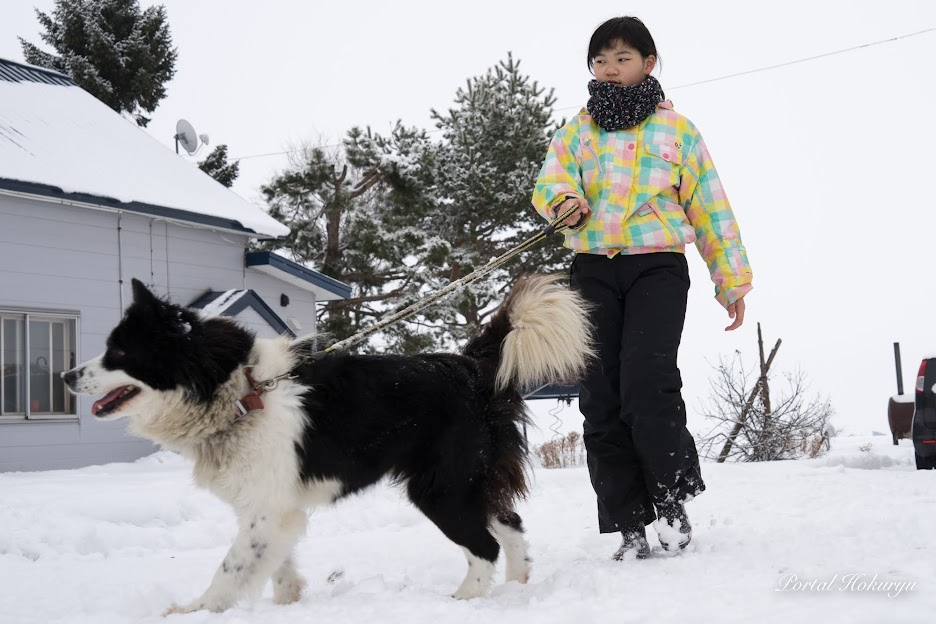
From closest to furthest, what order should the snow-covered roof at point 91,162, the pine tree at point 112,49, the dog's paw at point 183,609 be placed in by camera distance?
the dog's paw at point 183,609
the snow-covered roof at point 91,162
the pine tree at point 112,49

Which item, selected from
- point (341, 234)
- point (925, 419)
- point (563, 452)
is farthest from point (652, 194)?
point (341, 234)

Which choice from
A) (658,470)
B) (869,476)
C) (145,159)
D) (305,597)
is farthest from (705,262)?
(145,159)

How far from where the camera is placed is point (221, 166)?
24.7 meters

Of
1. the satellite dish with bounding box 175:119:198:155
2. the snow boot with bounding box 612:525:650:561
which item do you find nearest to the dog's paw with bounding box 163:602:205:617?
the snow boot with bounding box 612:525:650:561

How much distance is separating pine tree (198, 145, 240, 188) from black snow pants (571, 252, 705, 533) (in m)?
22.5

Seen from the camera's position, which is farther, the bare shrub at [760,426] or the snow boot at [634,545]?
the bare shrub at [760,426]

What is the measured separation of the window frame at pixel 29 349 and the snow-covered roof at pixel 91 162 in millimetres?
1470

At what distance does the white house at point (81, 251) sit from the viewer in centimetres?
989

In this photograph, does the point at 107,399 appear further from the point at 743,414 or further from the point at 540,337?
the point at 743,414

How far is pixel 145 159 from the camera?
12.7 meters

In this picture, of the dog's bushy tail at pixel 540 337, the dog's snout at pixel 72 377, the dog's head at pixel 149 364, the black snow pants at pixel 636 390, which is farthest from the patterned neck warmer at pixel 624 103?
the dog's snout at pixel 72 377

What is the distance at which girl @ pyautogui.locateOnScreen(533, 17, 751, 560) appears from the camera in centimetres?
342

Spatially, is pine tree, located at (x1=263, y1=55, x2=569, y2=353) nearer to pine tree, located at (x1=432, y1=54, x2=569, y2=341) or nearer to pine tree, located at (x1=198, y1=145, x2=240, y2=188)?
pine tree, located at (x1=432, y1=54, x2=569, y2=341)

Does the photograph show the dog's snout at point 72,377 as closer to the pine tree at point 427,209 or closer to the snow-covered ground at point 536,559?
the snow-covered ground at point 536,559
